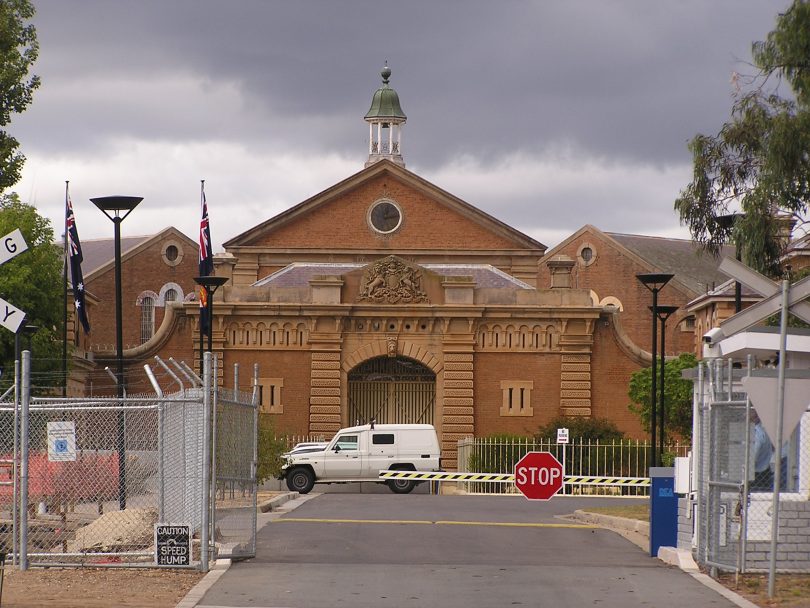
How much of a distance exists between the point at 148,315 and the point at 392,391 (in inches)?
1289

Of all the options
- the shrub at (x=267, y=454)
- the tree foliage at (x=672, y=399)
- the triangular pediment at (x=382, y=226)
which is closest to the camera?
the shrub at (x=267, y=454)

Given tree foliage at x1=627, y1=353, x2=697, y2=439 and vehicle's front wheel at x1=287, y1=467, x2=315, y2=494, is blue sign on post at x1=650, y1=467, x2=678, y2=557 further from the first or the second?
tree foliage at x1=627, y1=353, x2=697, y2=439

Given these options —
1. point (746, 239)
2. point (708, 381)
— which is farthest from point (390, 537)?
point (746, 239)

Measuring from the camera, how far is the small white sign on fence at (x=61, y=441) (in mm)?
16156

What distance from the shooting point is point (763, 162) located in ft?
94.2

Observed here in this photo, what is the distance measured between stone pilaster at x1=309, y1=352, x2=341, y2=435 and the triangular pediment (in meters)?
10.3

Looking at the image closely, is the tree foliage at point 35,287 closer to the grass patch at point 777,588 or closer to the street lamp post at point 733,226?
the street lamp post at point 733,226

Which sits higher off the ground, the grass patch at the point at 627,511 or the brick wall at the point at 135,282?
the brick wall at the point at 135,282

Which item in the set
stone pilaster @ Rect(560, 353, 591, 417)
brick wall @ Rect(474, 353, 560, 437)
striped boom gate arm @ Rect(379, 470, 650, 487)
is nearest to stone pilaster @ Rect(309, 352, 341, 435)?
brick wall @ Rect(474, 353, 560, 437)

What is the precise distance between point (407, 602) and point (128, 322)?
223ft

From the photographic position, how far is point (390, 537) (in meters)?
20.9

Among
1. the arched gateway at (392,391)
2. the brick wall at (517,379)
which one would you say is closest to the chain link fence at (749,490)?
the brick wall at (517,379)

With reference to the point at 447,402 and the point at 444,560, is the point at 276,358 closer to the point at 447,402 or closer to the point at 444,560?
the point at 447,402

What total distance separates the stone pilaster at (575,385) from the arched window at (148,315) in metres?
→ 35.9
